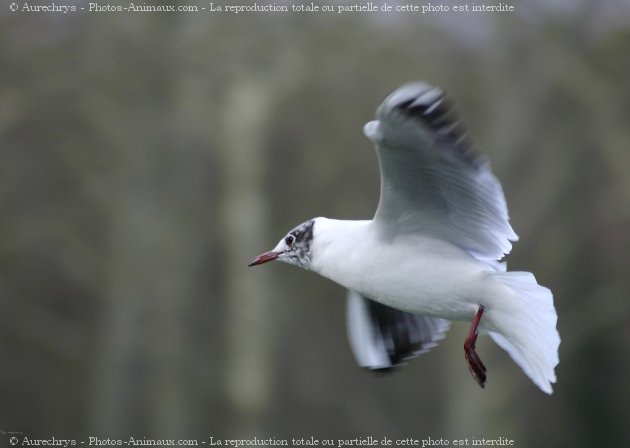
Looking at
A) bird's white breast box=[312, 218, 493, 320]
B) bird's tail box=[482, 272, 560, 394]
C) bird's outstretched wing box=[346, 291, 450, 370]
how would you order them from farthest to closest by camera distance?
bird's outstretched wing box=[346, 291, 450, 370] < bird's white breast box=[312, 218, 493, 320] < bird's tail box=[482, 272, 560, 394]

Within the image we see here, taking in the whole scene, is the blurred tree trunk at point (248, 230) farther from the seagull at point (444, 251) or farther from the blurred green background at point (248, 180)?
the seagull at point (444, 251)

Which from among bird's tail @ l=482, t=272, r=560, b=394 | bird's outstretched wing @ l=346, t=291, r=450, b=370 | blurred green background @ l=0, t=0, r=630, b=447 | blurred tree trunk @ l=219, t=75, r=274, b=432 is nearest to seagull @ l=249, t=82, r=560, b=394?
bird's tail @ l=482, t=272, r=560, b=394

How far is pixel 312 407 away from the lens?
492 inches

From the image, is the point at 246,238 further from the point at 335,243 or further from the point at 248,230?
the point at 335,243

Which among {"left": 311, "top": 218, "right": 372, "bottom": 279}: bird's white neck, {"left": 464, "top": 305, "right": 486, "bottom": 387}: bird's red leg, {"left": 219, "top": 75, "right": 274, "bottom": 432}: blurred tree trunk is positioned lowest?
{"left": 464, "top": 305, "right": 486, "bottom": 387}: bird's red leg

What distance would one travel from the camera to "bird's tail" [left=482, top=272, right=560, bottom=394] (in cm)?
455

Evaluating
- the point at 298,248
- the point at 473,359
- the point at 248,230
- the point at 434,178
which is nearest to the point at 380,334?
the point at 298,248

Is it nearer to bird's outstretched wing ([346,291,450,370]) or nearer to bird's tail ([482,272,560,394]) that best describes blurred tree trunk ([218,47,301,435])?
bird's outstretched wing ([346,291,450,370])

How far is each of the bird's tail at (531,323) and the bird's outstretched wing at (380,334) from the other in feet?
2.75

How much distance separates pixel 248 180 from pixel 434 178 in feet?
21.0

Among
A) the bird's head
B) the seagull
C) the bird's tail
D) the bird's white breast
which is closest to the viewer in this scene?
the seagull

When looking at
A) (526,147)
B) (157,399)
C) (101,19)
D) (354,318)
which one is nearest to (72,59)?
(101,19)

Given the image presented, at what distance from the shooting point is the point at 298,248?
16.5 feet

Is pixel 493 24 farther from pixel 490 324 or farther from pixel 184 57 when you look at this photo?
pixel 490 324
